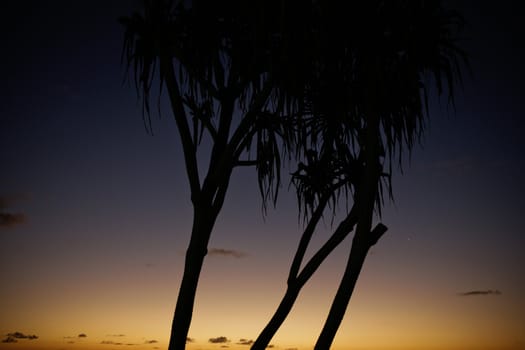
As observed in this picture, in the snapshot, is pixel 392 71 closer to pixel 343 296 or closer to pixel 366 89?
pixel 366 89

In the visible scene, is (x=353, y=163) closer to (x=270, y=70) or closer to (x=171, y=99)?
(x=270, y=70)

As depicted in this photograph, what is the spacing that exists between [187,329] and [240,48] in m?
2.94

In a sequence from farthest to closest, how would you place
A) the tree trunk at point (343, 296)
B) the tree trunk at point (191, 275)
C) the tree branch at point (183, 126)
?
the tree branch at point (183, 126) → the tree trunk at point (191, 275) → the tree trunk at point (343, 296)

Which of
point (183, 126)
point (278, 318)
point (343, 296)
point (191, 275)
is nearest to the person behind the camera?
point (343, 296)

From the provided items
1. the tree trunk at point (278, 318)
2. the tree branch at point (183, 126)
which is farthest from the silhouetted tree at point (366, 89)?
the tree branch at point (183, 126)

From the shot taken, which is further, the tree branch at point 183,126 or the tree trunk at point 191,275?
the tree branch at point 183,126

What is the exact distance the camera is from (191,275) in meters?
4.99

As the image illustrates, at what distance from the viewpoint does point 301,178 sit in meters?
6.44

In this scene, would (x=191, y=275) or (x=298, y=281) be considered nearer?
(x=191, y=275)

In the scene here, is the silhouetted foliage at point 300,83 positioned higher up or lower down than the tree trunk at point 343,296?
higher up

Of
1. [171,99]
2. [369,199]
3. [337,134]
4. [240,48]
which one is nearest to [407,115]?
[337,134]

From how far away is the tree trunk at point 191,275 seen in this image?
489 centimetres

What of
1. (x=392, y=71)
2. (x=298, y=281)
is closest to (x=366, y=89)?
(x=392, y=71)

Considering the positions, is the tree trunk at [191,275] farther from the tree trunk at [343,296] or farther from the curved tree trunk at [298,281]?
the tree trunk at [343,296]
